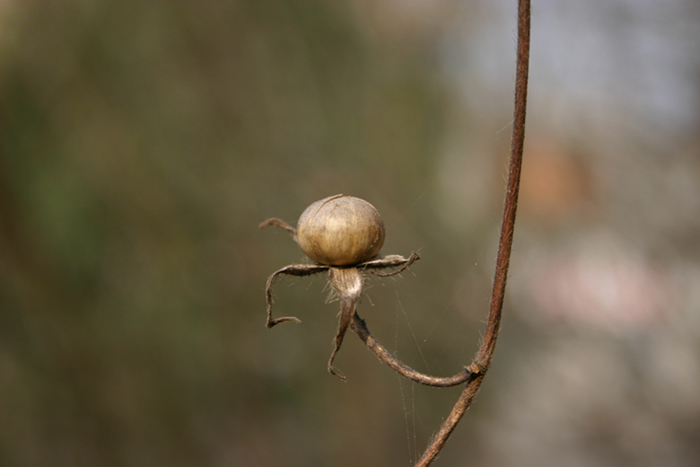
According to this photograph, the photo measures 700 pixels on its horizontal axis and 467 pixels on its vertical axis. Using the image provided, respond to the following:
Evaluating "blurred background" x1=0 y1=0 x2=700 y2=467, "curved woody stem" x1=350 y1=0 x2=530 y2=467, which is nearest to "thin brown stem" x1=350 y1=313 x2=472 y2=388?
"curved woody stem" x1=350 y1=0 x2=530 y2=467

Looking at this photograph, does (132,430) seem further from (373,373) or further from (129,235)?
(373,373)

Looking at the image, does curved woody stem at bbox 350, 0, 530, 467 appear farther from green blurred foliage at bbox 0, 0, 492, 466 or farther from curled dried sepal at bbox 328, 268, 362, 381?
green blurred foliage at bbox 0, 0, 492, 466

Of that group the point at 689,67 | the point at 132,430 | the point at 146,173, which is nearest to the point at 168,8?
the point at 146,173

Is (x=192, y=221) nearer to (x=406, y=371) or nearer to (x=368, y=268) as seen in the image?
(x=368, y=268)

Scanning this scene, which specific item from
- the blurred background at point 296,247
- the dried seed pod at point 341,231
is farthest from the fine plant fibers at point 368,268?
the blurred background at point 296,247

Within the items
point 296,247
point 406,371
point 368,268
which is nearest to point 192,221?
point 296,247

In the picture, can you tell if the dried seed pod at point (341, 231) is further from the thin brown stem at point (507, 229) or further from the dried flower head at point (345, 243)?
the thin brown stem at point (507, 229)
